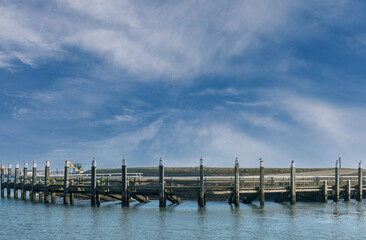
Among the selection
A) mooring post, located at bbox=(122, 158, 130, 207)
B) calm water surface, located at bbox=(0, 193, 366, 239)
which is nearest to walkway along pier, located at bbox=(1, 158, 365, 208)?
mooring post, located at bbox=(122, 158, 130, 207)

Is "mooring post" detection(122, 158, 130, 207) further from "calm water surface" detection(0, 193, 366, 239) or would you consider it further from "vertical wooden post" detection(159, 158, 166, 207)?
"vertical wooden post" detection(159, 158, 166, 207)

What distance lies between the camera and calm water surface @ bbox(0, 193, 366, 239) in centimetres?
3130

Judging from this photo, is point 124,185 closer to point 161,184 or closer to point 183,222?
point 161,184

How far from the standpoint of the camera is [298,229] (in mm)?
33438

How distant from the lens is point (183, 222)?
36000 millimetres

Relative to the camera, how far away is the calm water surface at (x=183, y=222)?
31.3 metres

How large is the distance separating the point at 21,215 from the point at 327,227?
27.6 meters

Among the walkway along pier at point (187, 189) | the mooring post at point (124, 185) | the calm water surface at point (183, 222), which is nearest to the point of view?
the calm water surface at point (183, 222)

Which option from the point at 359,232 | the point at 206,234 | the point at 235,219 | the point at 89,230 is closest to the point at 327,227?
the point at 359,232

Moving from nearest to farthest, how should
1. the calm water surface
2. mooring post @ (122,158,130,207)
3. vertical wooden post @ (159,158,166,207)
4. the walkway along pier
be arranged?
the calm water surface, vertical wooden post @ (159,158,166,207), mooring post @ (122,158,130,207), the walkway along pier

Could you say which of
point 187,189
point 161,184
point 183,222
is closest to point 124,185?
point 161,184

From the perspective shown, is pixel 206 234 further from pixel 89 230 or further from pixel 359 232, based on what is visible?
pixel 359 232

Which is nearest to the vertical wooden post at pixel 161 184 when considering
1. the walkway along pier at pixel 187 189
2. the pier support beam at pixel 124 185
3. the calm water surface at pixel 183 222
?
the walkway along pier at pixel 187 189

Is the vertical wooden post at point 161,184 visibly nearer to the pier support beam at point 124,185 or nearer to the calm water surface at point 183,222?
the calm water surface at point 183,222
